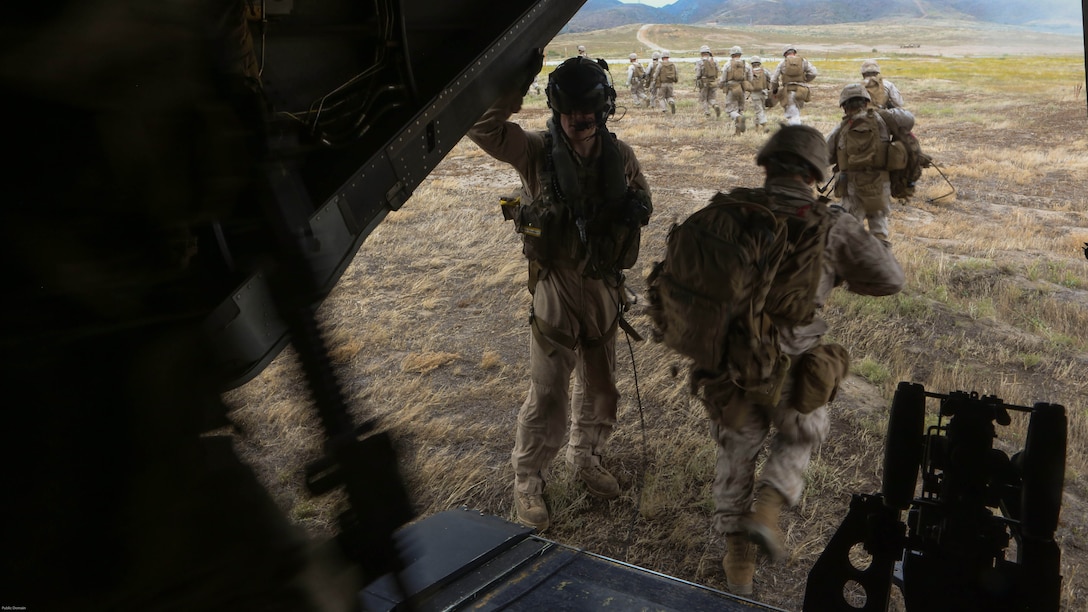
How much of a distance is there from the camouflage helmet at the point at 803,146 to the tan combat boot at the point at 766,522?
127 centimetres

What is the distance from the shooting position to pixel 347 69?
97.7 inches

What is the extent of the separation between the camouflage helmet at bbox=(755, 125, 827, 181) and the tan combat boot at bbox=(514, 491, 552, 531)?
74.3 inches

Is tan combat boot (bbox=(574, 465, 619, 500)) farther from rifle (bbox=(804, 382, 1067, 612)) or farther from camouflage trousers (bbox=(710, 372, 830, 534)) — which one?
rifle (bbox=(804, 382, 1067, 612))

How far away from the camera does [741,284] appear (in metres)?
2.84

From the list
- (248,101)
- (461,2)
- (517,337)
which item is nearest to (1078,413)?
(517,337)

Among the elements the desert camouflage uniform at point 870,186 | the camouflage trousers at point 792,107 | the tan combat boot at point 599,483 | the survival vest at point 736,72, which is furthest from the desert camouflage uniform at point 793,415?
the survival vest at point 736,72

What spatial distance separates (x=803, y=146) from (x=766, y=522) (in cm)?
147

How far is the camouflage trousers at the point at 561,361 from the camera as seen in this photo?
3705mm

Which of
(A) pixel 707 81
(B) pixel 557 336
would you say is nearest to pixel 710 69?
(A) pixel 707 81

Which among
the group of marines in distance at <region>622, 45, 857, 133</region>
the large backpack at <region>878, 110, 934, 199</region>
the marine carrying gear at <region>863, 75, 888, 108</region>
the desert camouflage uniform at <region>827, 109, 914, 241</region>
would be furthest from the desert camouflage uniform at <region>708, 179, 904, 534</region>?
the group of marines in distance at <region>622, 45, 857, 133</region>

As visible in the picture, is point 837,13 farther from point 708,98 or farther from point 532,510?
point 532,510

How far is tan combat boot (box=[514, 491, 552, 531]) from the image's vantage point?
12.6 ft

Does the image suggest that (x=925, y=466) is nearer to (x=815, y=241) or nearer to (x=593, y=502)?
(x=815, y=241)

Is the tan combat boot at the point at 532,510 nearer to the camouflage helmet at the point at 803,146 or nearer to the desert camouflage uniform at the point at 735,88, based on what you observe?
the camouflage helmet at the point at 803,146
